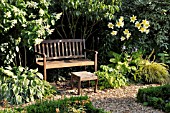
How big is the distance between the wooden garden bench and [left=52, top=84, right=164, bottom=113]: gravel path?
2.04 feet

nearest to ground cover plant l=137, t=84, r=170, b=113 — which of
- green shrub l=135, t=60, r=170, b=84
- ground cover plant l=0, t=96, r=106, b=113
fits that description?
green shrub l=135, t=60, r=170, b=84

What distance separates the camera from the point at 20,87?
562 cm

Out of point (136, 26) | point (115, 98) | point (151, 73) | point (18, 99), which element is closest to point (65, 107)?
point (18, 99)

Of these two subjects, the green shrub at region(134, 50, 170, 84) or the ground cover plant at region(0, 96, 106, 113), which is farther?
the green shrub at region(134, 50, 170, 84)

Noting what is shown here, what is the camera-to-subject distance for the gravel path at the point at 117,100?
5306 millimetres

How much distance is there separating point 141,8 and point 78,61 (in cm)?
232

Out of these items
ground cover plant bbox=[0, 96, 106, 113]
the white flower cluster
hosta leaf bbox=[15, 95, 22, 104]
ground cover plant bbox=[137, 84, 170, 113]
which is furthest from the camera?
the white flower cluster

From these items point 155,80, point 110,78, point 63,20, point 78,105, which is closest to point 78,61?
point 110,78

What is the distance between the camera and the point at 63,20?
301 inches

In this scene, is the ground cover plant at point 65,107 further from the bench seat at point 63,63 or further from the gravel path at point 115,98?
the bench seat at point 63,63

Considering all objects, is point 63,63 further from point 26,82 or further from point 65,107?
point 65,107

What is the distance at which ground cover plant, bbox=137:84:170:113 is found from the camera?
17.3 feet

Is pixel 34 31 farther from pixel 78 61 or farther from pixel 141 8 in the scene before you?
pixel 141 8

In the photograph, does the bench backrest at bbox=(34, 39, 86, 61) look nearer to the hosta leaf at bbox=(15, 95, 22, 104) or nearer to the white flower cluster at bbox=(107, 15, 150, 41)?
the white flower cluster at bbox=(107, 15, 150, 41)
